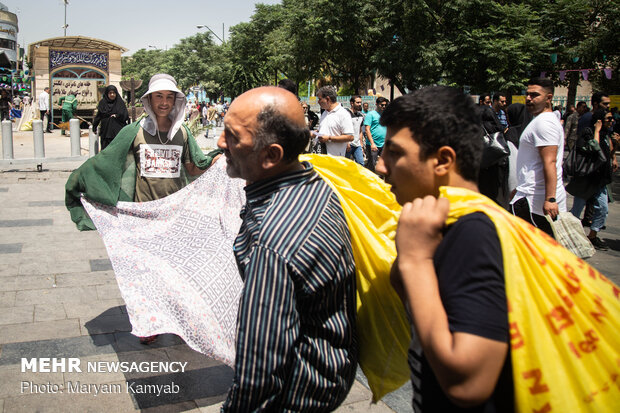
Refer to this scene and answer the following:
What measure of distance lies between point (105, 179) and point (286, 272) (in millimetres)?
3041

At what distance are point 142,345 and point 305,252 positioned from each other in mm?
2981

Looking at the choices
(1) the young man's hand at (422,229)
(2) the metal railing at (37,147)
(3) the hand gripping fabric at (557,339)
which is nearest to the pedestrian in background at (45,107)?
(2) the metal railing at (37,147)

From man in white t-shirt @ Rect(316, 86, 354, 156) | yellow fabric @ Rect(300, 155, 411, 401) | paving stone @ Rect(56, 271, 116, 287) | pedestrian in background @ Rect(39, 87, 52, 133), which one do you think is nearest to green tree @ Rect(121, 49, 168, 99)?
pedestrian in background @ Rect(39, 87, 52, 133)

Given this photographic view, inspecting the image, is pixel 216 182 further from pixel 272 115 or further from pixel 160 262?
pixel 272 115

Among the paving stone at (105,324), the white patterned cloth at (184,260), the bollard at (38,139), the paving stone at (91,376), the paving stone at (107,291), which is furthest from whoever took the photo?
the bollard at (38,139)

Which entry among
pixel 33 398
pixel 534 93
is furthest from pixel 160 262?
pixel 534 93

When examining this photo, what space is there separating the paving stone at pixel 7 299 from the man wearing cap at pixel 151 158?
1.35 meters

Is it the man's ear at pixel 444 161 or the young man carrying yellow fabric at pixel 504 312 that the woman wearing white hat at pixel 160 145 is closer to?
the man's ear at pixel 444 161

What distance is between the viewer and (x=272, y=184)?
159cm

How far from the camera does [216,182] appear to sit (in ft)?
12.1

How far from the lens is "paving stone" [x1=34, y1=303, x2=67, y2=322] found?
4336 millimetres

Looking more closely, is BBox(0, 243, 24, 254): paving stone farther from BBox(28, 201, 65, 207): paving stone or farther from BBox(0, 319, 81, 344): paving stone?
BBox(28, 201, 65, 207): paving stone

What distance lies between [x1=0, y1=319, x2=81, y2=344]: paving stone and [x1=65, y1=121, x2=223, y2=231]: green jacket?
864 millimetres

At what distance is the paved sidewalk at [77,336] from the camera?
3158mm
